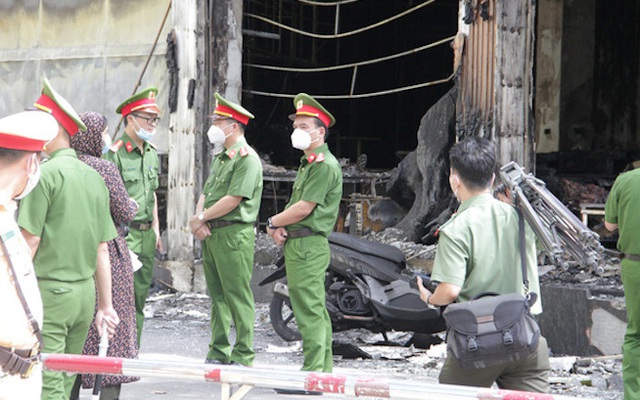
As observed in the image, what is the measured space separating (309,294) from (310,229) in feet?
1.46

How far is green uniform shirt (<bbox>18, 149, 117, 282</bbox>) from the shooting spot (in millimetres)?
4848

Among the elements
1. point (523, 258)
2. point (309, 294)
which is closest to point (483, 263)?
point (523, 258)

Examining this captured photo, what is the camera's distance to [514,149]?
956 centimetres

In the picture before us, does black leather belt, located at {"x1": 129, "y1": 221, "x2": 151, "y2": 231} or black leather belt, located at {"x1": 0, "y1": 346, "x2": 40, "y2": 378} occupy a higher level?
black leather belt, located at {"x1": 129, "y1": 221, "x2": 151, "y2": 231}

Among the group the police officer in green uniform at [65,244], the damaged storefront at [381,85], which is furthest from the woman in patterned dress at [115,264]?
the damaged storefront at [381,85]

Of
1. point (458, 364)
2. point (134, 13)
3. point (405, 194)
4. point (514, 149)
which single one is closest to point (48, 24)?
point (134, 13)

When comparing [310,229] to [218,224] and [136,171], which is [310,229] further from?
[136,171]

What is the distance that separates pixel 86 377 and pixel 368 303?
3059mm

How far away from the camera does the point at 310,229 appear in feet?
24.2

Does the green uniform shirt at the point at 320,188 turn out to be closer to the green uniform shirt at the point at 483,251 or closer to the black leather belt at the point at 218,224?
the black leather belt at the point at 218,224

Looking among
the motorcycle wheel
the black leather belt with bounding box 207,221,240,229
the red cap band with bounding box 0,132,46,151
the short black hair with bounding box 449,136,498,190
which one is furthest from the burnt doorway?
the red cap band with bounding box 0,132,46,151

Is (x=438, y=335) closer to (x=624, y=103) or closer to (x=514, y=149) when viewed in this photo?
(x=514, y=149)

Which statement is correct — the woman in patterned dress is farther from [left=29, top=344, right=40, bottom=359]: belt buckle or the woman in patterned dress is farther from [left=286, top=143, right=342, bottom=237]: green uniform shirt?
[left=29, top=344, right=40, bottom=359]: belt buckle

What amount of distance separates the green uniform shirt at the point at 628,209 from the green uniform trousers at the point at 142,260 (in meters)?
3.36
